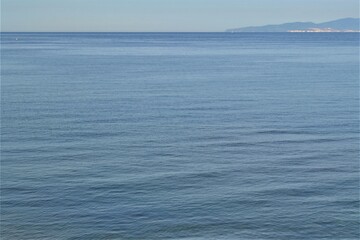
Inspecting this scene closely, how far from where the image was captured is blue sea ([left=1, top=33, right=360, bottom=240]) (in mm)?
25484

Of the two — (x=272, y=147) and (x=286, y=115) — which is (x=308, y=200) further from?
(x=286, y=115)

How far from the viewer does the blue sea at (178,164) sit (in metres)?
25.5

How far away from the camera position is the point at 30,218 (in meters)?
25.8

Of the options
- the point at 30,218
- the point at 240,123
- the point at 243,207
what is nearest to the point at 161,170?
the point at 243,207

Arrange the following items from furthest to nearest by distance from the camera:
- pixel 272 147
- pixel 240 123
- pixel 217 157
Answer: pixel 240 123 < pixel 272 147 < pixel 217 157

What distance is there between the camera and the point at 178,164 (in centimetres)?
3409

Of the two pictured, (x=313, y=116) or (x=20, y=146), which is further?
(x=313, y=116)

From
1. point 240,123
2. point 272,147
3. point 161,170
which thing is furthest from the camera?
point 240,123

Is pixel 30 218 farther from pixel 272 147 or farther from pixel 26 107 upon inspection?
pixel 26 107

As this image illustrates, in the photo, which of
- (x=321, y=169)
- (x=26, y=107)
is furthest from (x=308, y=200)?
(x=26, y=107)

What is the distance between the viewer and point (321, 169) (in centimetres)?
3347

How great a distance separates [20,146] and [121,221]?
14.2 m

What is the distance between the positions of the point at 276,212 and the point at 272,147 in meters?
11.4

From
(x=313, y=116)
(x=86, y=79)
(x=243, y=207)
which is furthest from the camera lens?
(x=86, y=79)
